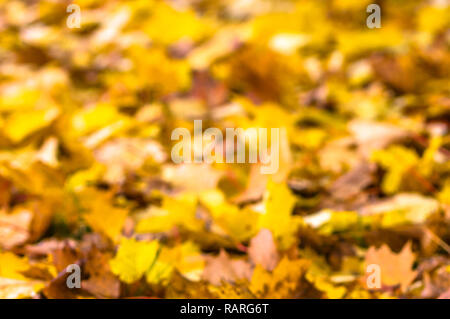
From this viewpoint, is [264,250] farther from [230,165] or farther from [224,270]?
[230,165]

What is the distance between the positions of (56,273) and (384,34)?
1193 mm

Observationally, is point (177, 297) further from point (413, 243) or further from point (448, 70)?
point (448, 70)

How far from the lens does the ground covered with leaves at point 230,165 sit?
684 mm

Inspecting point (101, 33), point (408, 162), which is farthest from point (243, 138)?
point (101, 33)

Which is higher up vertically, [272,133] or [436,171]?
[272,133]

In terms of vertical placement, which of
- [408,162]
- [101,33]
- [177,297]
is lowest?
[177,297]

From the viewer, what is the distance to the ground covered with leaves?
684mm

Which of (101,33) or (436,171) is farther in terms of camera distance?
(101,33)

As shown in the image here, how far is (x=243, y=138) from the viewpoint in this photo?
1.05m

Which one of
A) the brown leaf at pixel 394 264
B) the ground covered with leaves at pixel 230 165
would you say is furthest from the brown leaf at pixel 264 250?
the brown leaf at pixel 394 264

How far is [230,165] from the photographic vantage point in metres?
0.95

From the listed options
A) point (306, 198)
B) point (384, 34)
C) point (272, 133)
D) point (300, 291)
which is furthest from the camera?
point (384, 34)

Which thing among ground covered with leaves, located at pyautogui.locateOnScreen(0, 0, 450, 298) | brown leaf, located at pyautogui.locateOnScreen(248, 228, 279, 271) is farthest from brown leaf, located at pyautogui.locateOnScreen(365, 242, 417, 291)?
brown leaf, located at pyautogui.locateOnScreen(248, 228, 279, 271)

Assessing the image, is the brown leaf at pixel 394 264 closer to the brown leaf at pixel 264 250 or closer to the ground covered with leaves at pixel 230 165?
the ground covered with leaves at pixel 230 165
